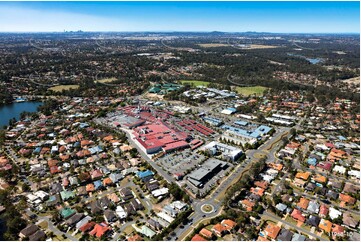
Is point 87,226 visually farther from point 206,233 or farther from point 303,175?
point 303,175

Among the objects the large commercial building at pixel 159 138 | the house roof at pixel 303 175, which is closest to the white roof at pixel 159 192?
the large commercial building at pixel 159 138

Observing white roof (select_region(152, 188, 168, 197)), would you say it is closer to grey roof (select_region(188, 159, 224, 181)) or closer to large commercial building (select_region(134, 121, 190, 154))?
grey roof (select_region(188, 159, 224, 181))

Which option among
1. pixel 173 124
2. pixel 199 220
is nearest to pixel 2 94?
pixel 173 124

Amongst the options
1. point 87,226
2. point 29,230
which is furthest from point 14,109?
point 87,226

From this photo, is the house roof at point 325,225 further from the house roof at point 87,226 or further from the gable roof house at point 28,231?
the gable roof house at point 28,231

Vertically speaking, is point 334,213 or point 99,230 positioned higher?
point 334,213
